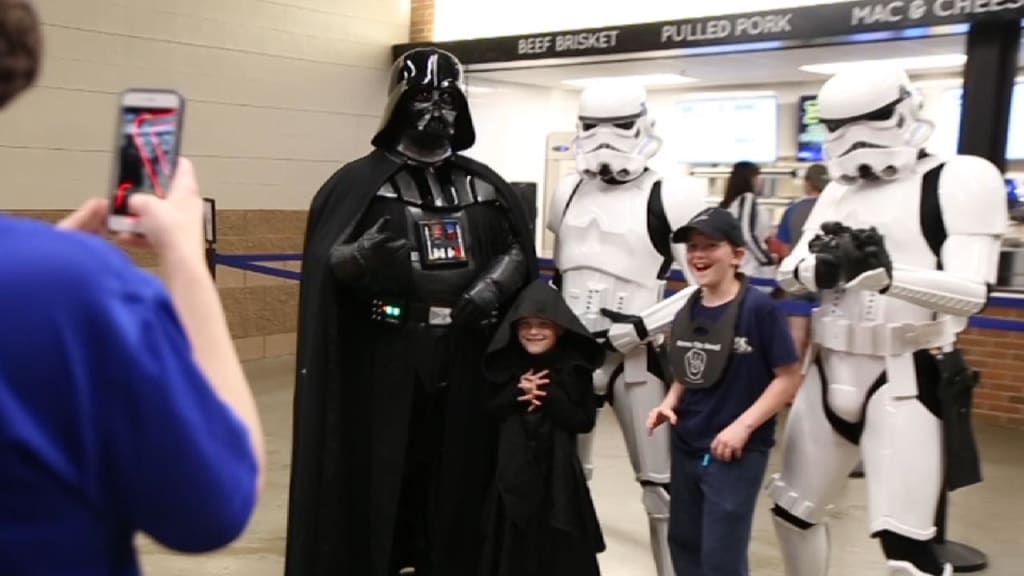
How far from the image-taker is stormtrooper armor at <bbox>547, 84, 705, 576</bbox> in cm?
301

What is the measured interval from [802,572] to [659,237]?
109cm

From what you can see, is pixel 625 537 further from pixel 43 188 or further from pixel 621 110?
pixel 43 188

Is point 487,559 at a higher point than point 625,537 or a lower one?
higher

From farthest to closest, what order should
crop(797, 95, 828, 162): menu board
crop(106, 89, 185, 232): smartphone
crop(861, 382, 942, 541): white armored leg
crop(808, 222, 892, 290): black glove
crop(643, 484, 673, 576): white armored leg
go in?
crop(797, 95, 828, 162): menu board
crop(643, 484, 673, 576): white armored leg
crop(861, 382, 942, 541): white armored leg
crop(808, 222, 892, 290): black glove
crop(106, 89, 185, 232): smartphone

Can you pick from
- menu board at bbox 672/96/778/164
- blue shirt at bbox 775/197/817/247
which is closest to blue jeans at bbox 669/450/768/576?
blue shirt at bbox 775/197/817/247

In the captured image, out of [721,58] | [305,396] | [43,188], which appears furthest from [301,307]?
[721,58]

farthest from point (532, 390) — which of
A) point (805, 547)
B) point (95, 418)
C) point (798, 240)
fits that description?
point (95, 418)

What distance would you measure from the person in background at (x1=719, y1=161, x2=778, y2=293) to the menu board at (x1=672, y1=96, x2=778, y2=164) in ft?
7.20

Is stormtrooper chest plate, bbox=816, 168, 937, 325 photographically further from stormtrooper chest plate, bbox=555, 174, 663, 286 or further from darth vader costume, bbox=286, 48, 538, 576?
darth vader costume, bbox=286, 48, 538, 576

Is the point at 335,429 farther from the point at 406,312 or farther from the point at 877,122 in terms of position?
the point at 877,122

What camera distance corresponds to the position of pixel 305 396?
2.73 meters

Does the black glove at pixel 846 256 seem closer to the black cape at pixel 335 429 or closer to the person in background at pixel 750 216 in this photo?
the black cape at pixel 335 429

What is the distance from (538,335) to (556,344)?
0.28 feet

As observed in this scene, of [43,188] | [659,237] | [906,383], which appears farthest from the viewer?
[43,188]
